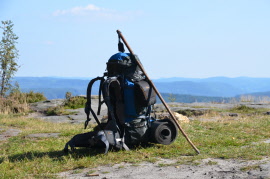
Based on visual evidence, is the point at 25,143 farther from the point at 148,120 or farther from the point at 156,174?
the point at 156,174

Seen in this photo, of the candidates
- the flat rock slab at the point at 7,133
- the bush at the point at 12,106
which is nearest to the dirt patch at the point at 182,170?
the flat rock slab at the point at 7,133

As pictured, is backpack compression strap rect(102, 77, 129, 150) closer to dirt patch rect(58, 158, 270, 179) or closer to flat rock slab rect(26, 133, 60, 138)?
dirt patch rect(58, 158, 270, 179)

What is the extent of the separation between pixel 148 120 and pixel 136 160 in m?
1.62

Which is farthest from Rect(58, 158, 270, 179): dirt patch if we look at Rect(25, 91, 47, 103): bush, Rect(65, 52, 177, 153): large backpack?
Rect(25, 91, 47, 103): bush

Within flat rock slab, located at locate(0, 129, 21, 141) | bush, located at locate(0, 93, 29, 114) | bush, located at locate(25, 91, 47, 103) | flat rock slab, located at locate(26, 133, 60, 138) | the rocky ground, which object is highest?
bush, located at locate(25, 91, 47, 103)

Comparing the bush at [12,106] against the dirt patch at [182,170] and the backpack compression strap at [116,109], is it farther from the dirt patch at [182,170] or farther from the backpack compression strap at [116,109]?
the dirt patch at [182,170]

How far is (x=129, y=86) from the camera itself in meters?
9.18

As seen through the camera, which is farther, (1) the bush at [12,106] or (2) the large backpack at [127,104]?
(1) the bush at [12,106]

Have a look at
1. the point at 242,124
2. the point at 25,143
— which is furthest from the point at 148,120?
the point at 242,124

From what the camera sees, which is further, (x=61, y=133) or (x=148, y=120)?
(x=61, y=133)

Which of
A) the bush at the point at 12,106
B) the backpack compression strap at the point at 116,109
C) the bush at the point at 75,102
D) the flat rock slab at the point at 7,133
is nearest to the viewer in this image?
the backpack compression strap at the point at 116,109

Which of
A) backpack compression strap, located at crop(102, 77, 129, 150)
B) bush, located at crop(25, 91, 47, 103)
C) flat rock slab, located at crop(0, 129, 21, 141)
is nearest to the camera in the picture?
backpack compression strap, located at crop(102, 77, 129, 150)

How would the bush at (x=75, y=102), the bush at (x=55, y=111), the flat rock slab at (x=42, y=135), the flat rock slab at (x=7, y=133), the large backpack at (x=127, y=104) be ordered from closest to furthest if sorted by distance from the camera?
the large backpack at (x=127, y=104)
the flat rock slab at (x=42, y=135)
the flat rock slab at (x=7, y=133)
the bush at (x=55, y=111)
the bush at (x=75, y=102)

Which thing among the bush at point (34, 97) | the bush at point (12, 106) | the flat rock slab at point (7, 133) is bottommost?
the flat rock slab at point (7, 133)
